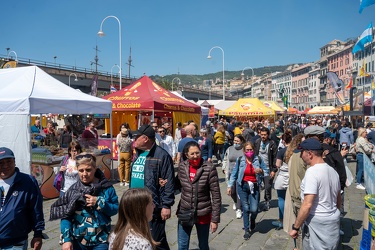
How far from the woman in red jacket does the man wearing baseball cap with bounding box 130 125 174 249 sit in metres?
0.22

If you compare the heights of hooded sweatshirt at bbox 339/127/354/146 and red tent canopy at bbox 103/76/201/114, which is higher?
red tent canopy at bbox 103/76/201/114

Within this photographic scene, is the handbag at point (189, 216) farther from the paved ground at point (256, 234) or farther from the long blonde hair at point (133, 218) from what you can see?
the long blonde hair at point (133, 218)

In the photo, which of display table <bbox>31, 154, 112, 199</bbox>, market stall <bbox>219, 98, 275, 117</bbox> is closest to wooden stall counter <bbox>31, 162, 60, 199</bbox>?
display table <bbox>31, 154, 112, 199</bbox>

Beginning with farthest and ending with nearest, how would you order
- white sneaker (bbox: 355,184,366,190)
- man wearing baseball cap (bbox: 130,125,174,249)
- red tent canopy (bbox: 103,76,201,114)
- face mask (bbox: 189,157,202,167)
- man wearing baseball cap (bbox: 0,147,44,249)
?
red tent canopy (bbox: 103,76,201,114) → white sneaker (bbox: 355,184,366,190) → face mask (bbox: 189,157,202,167) → man wearing baseball cap (bbox: 130,125,174,249) → man wearing baseball cap (bbox: 0,147,44,249)

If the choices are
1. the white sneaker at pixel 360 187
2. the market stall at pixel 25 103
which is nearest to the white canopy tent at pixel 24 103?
the market stall at pixel 25 103

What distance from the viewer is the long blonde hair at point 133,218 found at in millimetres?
2150

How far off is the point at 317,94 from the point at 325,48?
14775mm

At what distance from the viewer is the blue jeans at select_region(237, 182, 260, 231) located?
17.9 ft

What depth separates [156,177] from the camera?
3.71 metres

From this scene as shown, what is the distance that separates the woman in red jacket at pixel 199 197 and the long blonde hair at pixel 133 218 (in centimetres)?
166

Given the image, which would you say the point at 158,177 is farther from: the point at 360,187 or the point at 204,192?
the point at 360,187

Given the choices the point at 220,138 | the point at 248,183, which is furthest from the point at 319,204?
the point at 220,138

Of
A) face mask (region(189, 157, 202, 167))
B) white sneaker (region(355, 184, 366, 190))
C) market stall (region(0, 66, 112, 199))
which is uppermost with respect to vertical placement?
market stall (region(0, 66, 112, 199))

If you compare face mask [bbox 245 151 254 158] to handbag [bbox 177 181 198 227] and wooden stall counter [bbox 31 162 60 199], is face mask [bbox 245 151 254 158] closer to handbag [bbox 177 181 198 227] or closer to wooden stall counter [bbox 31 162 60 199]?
handbag [bbox 177 181 198 227]
